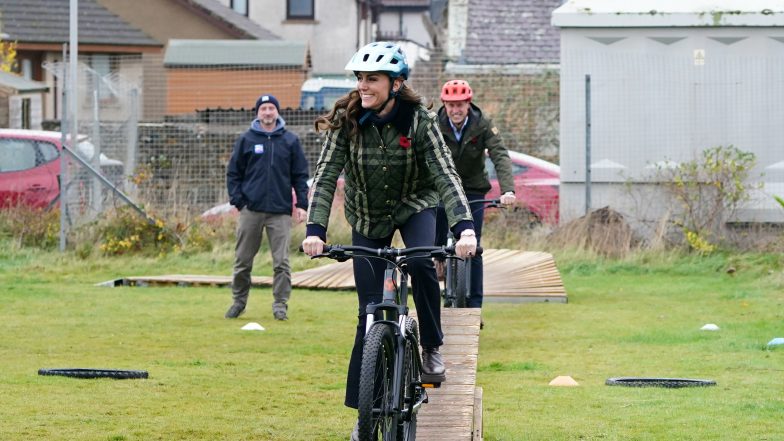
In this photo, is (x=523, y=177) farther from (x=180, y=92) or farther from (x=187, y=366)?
(x=180, y=92)

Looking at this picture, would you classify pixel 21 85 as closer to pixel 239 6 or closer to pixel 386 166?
pixel 386 166

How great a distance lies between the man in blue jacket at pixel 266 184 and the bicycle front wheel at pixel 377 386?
22.9 feet

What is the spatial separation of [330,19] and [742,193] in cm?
3292

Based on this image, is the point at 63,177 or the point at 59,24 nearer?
the point at 63,177

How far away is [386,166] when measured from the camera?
724cm

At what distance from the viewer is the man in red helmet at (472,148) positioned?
1179cm

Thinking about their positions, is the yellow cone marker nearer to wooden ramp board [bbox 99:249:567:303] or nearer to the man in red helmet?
the man in red helmet

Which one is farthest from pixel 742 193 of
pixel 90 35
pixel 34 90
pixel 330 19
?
pixel 330 19

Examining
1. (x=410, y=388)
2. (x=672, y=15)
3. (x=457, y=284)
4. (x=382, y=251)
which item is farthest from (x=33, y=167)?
(x=382, y=251)

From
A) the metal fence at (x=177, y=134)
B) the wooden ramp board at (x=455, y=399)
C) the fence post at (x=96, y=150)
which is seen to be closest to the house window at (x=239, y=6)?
the metal fence at (x=177, y=134)

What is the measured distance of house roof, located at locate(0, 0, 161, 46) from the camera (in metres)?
41.8

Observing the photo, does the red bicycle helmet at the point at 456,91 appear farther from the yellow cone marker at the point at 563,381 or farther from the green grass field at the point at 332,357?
the yellow cone marker at the point at 563,381

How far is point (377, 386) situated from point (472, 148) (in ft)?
18.6

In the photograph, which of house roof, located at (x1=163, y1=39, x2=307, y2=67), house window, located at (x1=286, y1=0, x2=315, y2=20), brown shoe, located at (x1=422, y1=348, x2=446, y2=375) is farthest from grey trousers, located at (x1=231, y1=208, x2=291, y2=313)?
house window, located at (x1=286, y1=0, x2=315, y2=20)
